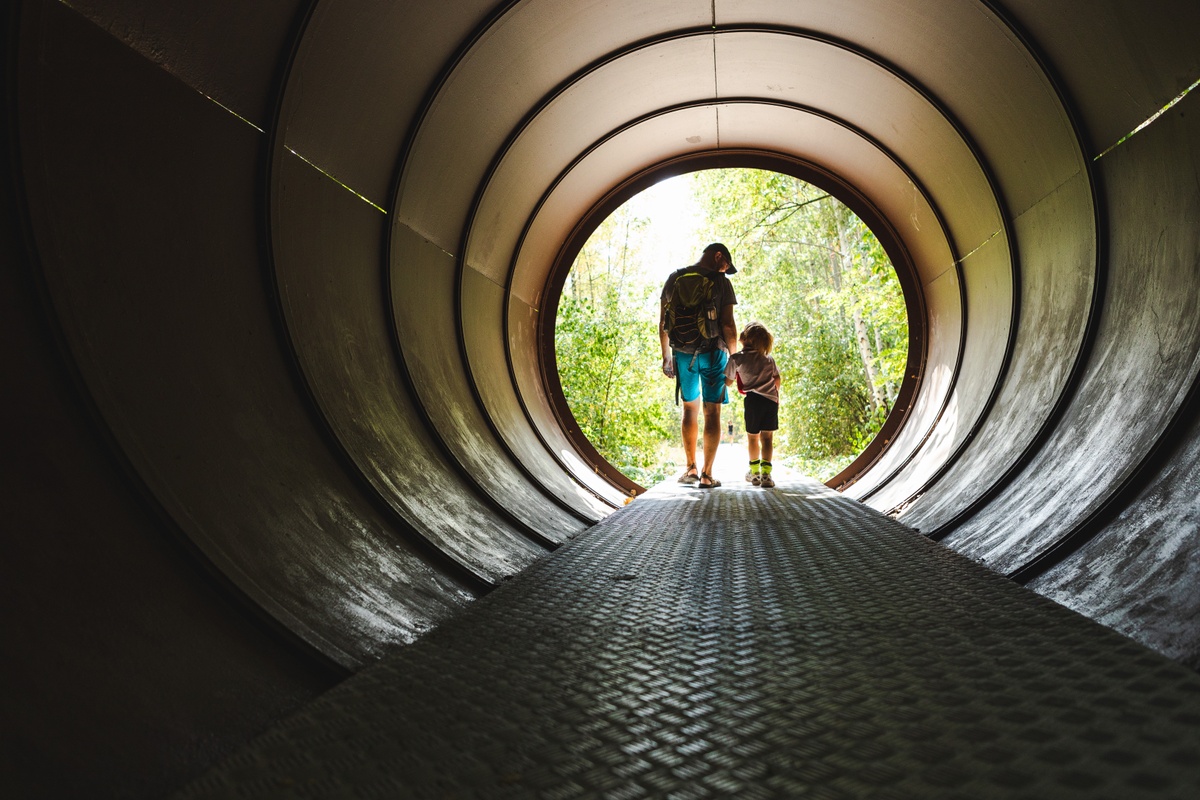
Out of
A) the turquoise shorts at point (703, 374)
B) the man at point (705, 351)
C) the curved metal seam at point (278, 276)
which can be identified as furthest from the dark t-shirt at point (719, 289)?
the curved metal seam at point (278, 276)

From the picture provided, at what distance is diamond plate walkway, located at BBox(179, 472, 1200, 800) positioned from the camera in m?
1.23

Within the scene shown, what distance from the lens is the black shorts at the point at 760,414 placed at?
287 inches

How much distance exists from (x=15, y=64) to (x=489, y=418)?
365 cm

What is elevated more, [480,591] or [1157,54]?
[1157,54]

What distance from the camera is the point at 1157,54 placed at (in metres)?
2.93

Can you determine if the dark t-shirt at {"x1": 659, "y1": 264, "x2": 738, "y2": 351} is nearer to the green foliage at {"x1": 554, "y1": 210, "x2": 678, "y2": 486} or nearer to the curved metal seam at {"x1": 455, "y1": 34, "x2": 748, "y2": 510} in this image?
the curved metal seam at {"x1": 455, "y1": 34, "x2": 748, "y2": 510}

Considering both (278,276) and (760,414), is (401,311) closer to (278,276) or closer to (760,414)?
(278,276)

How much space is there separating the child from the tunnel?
119cm

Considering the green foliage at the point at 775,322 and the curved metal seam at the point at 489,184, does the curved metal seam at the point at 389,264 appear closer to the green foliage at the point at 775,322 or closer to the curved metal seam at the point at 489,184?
the curved metal seam at the point at 489,184

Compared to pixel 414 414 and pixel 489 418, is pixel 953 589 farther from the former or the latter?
pixel 489 418

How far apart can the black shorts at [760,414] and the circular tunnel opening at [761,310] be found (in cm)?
98

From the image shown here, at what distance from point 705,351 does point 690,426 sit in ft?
2.43

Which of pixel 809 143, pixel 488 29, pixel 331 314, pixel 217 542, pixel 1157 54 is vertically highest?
pixel 809 143

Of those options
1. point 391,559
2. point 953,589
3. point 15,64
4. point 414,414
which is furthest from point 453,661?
point 414,414
